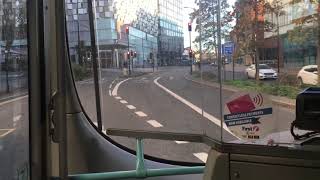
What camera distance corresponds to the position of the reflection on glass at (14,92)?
86.7 inches

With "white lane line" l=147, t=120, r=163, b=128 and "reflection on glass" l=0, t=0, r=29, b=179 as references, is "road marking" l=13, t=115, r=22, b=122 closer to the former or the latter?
"reflection on glass" l=0, t=0, r=29, b=179

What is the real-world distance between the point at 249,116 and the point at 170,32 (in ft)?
3.07

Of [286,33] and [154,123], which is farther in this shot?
[154,123]

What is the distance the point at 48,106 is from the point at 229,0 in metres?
0.89

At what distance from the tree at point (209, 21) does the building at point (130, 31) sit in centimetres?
34

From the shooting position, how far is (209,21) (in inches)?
84.6

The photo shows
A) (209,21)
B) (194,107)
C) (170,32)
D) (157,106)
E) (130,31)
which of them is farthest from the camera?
(157,106)

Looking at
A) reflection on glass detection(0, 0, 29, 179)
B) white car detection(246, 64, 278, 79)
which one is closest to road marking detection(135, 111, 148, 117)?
reflection on glass detection(0, 0, 29, 179)

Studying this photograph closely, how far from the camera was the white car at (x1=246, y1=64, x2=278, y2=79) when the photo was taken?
203 centimetres

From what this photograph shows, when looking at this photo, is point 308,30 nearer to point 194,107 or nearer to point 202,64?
point 202,64

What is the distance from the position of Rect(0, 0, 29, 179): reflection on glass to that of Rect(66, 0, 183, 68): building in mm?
608

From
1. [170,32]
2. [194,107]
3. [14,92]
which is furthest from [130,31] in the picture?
[14,92]

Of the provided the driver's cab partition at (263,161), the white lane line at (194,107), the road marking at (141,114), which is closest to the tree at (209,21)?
the white lane line at (194,107)

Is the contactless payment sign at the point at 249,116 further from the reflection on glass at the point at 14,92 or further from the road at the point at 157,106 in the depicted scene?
the reflection on glass at the point at 14,92
